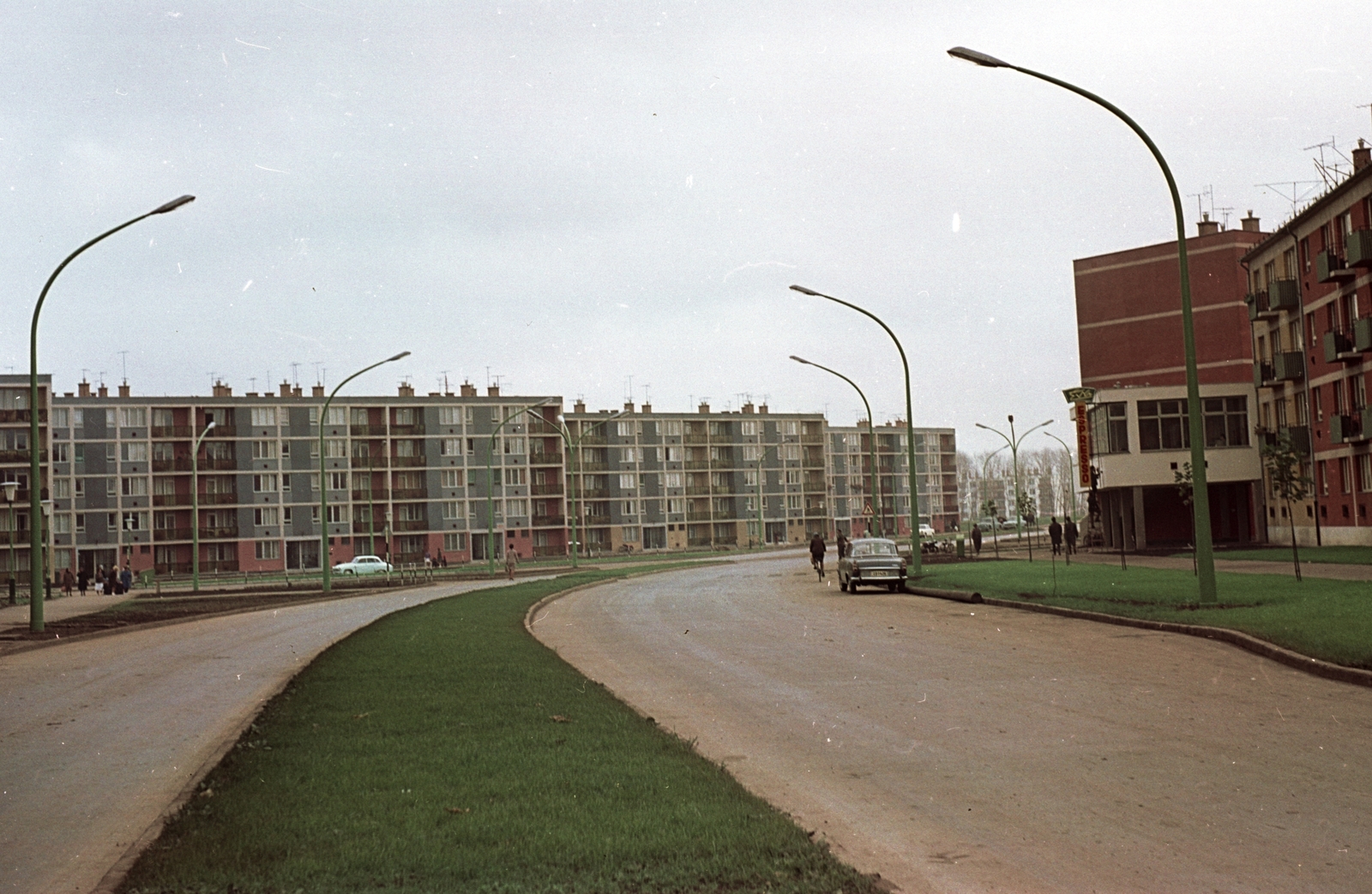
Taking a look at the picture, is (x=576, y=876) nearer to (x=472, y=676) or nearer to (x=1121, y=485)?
(x=472, y=676)

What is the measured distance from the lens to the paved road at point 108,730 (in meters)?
6.84

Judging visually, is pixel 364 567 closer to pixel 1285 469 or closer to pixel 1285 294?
pixel 1285 294

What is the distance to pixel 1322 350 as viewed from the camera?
48.5 m

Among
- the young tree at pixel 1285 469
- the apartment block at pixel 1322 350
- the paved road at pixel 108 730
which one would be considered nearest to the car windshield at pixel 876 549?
the young tree at pixel 1285 469

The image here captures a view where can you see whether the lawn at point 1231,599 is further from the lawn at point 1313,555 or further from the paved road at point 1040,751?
the lawn at point 1313,555

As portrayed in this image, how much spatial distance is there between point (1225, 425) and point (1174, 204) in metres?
38.8

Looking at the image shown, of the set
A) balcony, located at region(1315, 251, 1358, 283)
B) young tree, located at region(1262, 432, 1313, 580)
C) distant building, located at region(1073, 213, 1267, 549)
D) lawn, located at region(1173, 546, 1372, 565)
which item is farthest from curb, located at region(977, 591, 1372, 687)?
distant building, located at region(1073, 213, 1267, 549)

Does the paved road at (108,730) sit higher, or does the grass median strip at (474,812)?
the grass median strip at (474,812)

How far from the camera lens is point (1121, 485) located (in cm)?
5619

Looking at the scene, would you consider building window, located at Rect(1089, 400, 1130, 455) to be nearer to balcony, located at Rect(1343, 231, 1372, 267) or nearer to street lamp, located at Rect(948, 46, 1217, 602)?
balcony, located at Rect(1343, 231, 1372, 267)

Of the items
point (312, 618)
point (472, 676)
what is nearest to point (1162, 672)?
point (472, 676)

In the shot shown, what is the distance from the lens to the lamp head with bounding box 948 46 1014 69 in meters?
19.4

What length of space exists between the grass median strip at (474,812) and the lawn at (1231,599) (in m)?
8.55

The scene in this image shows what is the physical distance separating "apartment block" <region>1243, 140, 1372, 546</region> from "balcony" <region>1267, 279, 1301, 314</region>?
37 millimetres
